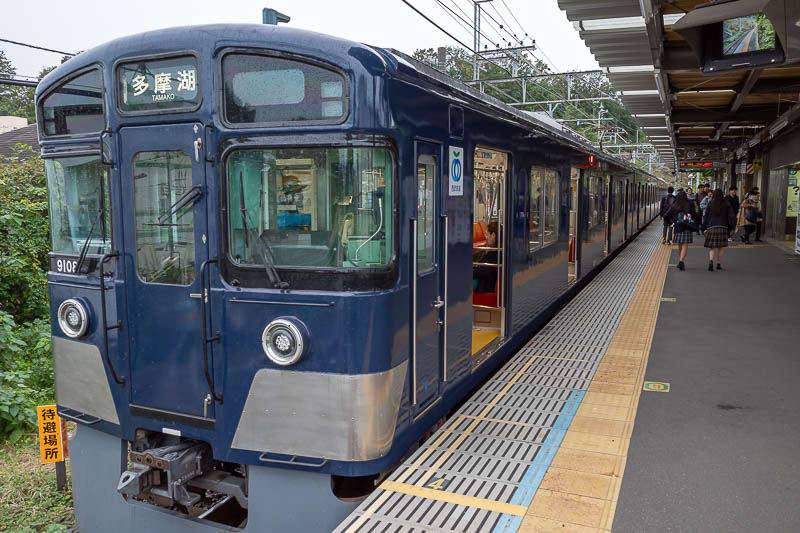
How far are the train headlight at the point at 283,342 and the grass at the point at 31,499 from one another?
2776 mm

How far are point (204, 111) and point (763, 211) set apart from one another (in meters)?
21.3

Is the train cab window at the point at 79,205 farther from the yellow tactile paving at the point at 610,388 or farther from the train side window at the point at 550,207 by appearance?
the train side window at the point at 550,207

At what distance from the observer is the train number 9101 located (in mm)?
4020

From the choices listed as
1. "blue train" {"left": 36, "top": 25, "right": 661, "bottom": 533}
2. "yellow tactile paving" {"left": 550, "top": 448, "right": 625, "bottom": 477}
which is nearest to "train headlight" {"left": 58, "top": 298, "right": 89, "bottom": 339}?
"blue train" {"left": 36, "top": 25, "right": 661, "bottom": 533}

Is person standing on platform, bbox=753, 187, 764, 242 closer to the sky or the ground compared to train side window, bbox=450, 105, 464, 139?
closer to the ground

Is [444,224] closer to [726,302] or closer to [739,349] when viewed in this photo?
[739,349]

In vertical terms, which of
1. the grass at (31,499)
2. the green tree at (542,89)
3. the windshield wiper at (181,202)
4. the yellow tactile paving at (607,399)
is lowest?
the grass at (31,499)

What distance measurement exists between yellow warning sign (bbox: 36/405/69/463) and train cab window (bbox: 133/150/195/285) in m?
1.58

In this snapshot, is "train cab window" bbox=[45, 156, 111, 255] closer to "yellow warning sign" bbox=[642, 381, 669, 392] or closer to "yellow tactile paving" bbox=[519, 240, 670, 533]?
"yellow tactile paving" bbox=[519, 240, 670, 533]

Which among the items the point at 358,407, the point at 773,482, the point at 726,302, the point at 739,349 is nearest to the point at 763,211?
the point at 726,302

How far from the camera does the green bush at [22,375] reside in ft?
22.0

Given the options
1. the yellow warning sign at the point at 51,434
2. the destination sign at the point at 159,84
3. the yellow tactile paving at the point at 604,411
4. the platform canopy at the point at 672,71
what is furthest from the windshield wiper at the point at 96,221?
the platform canopy at the point at 672,71

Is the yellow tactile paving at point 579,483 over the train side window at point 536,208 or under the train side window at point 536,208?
under

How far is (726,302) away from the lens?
31.1ft
